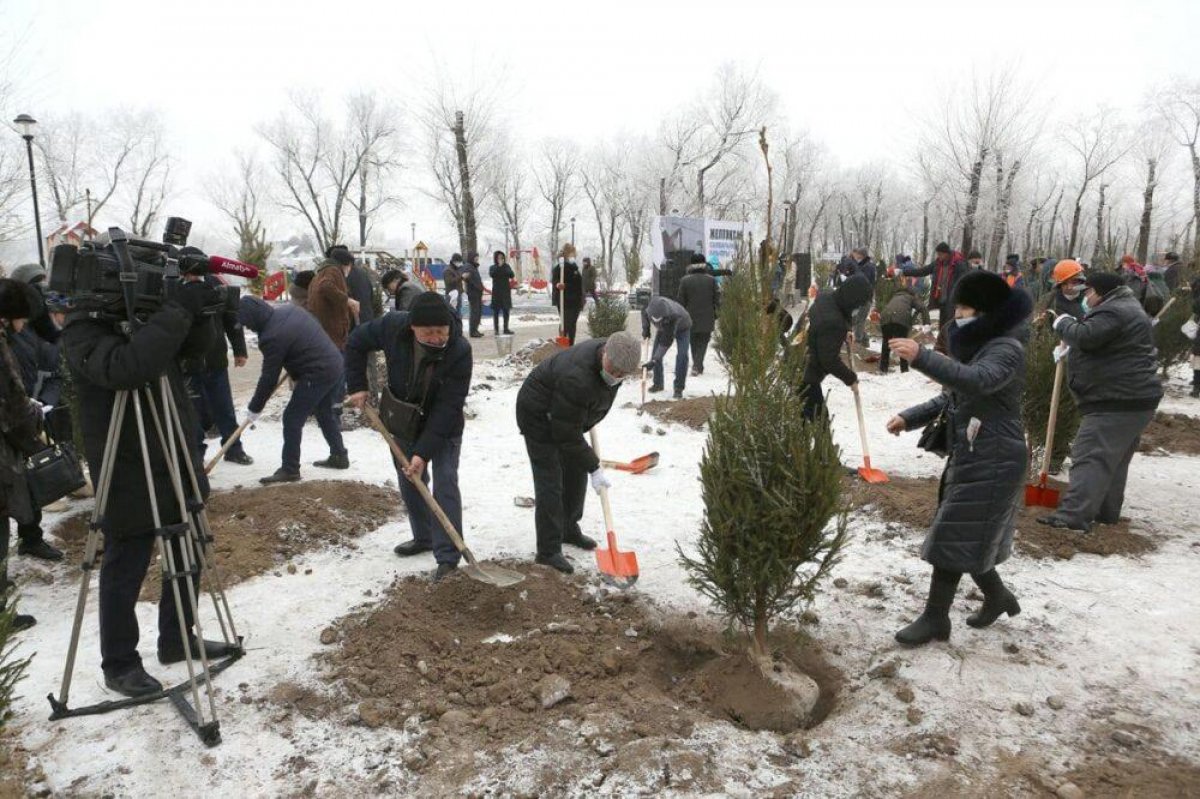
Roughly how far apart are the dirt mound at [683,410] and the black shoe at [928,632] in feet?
15.0

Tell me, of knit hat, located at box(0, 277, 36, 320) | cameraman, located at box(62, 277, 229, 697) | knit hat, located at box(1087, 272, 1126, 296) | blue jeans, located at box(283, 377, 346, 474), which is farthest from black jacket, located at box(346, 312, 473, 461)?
knit hat, located at box(1087, 272, 1126, 296)

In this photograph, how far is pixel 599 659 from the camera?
131 inches

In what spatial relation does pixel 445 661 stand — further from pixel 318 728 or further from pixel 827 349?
pixel 827 349

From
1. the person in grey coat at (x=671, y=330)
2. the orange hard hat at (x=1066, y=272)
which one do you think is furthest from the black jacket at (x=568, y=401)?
the person in grey coat at (x=671, y=330)

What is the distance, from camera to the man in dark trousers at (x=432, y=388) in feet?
12.9

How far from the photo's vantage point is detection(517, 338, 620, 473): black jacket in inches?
152

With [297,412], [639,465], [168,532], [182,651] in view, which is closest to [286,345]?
[297,412]

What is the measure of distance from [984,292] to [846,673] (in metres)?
1.85

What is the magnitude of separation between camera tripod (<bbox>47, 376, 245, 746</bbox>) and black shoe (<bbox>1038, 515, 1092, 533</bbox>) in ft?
16.5

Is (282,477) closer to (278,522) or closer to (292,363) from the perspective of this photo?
(292,363)

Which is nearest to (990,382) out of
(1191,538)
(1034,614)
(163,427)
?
(1034,614)

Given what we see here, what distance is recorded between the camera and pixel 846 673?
10.9 feet

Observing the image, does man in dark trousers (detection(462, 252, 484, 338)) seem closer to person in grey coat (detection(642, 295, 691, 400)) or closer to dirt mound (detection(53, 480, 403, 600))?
person in grey coat (detection(642, 295, 691, 400))

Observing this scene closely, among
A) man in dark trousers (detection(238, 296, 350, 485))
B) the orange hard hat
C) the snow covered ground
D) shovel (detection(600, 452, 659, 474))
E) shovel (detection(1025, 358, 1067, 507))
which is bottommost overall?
the snow covered ground
